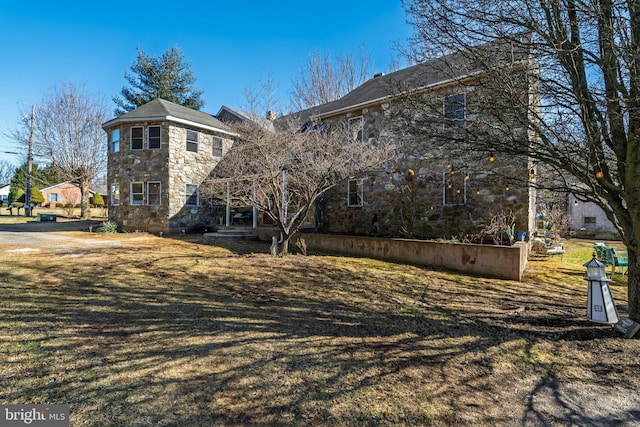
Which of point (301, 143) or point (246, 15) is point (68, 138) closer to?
point (246, 15)

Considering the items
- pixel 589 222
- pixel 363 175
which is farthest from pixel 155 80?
pixel 589 222

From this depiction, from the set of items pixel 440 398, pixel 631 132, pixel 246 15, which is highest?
pixel 246 15

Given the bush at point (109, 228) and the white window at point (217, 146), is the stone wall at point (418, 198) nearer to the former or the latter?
the white window at point (217, 146)

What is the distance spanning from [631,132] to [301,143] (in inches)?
274

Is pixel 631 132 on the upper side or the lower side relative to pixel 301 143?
lower

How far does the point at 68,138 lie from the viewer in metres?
21.7

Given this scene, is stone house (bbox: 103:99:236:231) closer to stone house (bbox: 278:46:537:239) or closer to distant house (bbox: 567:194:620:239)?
stone house (bbox: 278:46:537:239)

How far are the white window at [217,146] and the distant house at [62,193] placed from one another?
32502mm

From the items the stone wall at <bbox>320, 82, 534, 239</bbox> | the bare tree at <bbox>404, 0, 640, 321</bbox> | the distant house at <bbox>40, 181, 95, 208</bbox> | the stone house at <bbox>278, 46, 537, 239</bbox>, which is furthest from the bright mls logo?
the distant house at <bbox>40, 181, 95, 208</bbox>

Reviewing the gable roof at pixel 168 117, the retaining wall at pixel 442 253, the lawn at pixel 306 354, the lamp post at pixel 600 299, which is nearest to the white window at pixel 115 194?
the gable roof at pixel 168 117

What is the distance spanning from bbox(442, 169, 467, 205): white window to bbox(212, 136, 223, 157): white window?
11.4 m

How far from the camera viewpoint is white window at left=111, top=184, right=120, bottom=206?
52.1 feet

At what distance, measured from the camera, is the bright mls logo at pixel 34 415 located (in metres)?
2.20

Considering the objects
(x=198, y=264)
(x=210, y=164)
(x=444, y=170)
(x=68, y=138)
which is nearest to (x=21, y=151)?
(x=68, y=138)
